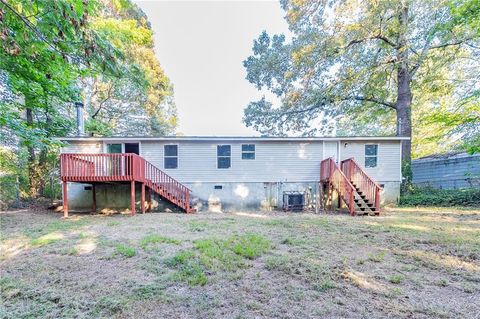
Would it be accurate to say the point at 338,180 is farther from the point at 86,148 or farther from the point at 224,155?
the point at 86,148

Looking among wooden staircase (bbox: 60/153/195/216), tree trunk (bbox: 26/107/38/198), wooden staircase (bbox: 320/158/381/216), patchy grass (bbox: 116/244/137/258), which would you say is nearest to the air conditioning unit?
wooden staircase (bbox: 320/158/381/216)

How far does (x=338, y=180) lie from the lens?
995 cm

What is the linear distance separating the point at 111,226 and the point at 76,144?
19.0 feet

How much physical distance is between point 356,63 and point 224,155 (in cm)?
958

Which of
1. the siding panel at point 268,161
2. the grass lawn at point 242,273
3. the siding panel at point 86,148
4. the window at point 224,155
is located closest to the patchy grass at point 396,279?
the grass lawn at point 242,273

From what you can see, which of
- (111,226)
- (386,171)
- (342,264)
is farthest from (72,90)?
(386,171)

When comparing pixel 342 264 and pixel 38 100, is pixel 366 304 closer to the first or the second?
pixel 342 264

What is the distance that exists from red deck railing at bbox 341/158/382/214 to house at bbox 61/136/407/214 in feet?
0.15

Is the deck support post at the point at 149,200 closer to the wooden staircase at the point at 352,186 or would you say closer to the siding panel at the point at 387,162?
the wooden staircase at the point at 352,186

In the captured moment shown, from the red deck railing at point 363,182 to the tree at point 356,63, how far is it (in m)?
4.60

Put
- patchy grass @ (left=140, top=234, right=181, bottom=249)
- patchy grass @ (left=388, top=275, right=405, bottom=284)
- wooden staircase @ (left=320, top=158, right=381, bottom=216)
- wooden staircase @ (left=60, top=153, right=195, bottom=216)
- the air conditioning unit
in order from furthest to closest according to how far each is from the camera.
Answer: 1. the air conditioning unit
2. wooden staircase @ (left=320, top=158, right=381, bottom=216)
3. wooden staircase @ (left=60, top=153, right=195, bottom=216)
4. patchy grass @ (left=140, top=234, right=181, bottom=249)
5. patchy grass @ (left=388, top=275, right=405, bottom=284)

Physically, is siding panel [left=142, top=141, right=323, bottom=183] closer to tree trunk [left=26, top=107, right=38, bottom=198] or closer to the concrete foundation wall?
the concrete foundation wall

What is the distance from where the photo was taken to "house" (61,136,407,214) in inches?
420

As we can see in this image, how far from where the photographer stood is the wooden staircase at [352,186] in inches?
355
